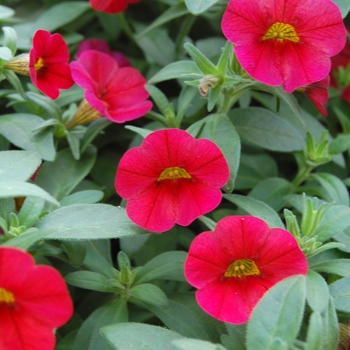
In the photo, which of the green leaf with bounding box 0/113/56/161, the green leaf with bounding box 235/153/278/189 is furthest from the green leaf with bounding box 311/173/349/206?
the green leaf with bounding box 0/113/56/161

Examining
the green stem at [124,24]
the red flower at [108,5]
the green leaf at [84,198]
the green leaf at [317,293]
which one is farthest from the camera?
the green stem at [124,24]

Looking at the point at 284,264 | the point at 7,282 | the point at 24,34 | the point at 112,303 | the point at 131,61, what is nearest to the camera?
the point at 7,282

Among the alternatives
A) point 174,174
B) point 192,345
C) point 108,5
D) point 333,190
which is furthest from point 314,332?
point 108,5

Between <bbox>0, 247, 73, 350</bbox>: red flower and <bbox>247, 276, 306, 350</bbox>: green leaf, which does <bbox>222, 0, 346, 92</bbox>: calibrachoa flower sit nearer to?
<bbox>247, 276, 306, 350</bbox>: green leaf

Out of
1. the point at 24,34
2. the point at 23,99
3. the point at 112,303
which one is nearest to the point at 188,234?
the point at 112,303

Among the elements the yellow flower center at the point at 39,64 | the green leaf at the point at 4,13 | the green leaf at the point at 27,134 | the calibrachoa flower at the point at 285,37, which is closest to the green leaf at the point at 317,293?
the calibrachoa flower at the point at 285,37

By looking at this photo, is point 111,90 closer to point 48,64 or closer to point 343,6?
point 48,64

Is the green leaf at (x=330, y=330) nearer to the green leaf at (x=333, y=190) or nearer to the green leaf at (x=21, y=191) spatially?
the green leaf at (x=333, y=190)

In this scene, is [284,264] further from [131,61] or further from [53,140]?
[131,61]
